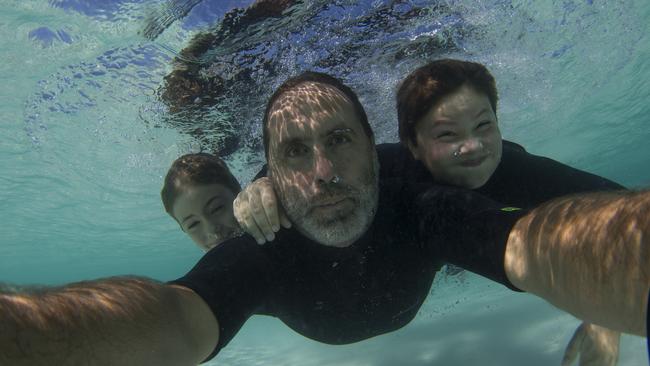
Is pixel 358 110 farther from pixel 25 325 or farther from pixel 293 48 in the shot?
pixel 293 48

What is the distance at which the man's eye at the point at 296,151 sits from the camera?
3664mm

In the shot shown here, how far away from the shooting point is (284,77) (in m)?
9.01

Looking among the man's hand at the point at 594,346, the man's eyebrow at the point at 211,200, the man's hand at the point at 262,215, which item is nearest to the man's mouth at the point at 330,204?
the man's hand at the point at 262,215

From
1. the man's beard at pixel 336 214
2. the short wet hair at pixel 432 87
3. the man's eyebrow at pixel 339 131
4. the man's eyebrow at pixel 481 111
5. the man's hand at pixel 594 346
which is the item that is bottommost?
the man's hand at pixel 594 346

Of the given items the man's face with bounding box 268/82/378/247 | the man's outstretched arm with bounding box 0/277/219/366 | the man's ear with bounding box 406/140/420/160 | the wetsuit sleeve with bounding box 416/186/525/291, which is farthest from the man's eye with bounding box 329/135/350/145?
the man's outstretched arm with bounding box 0/277/219/366

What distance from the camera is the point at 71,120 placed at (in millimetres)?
10031

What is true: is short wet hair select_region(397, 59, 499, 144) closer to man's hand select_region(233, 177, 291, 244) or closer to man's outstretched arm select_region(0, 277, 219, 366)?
man's hand select_region(233, 177, 291, 244)

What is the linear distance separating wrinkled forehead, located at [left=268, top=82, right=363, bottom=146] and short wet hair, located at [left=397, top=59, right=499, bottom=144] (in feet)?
4.12

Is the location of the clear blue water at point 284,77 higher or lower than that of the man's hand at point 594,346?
higher

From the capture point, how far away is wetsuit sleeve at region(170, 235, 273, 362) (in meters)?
2.67

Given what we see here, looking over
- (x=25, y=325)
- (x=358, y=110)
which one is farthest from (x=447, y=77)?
(x=25, y=325)

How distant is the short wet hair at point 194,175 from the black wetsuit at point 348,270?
2869 millimetres

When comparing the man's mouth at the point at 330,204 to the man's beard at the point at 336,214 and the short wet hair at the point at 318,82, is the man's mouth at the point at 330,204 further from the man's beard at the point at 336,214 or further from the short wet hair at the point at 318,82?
the short wet hair at the point at 318,82

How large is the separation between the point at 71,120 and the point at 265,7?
667 cm
